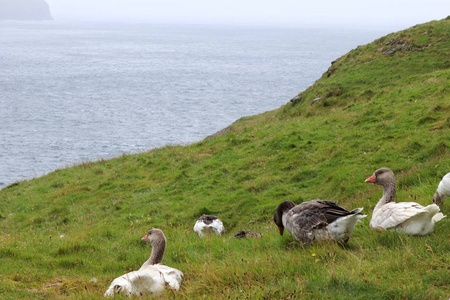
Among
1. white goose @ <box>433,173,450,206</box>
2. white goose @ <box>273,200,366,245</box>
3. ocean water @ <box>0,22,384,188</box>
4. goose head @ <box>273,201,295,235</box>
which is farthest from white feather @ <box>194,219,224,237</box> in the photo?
ocean water @ <box>0,22,384,188</box>

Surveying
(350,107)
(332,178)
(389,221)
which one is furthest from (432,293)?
(350,107)

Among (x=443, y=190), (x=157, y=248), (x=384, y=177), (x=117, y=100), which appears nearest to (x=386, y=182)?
(x=384, y=177)

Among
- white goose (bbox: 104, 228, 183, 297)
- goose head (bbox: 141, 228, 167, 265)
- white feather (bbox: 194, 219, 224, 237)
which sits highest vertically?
white goose (bbox: 104, 228, 183, 297)

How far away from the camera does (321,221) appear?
9555 mm

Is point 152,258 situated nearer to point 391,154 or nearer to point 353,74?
point 391,154

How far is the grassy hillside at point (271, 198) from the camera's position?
8.16 m

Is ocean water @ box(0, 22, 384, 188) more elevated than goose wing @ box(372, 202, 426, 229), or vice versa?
goose wing @ box(372, 202, 426, 229)

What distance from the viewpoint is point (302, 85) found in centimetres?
12450

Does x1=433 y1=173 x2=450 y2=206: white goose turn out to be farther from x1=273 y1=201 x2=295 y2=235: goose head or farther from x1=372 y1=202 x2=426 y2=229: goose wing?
x1=273 y1=201 x2=295 y2=235: goose head

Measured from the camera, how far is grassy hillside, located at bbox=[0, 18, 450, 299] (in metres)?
8.16

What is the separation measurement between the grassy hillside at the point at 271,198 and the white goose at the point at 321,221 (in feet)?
0.87

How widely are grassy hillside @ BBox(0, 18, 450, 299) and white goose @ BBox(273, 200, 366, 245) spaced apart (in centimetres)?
26

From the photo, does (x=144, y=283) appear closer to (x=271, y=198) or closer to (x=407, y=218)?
(x=407, y=218)

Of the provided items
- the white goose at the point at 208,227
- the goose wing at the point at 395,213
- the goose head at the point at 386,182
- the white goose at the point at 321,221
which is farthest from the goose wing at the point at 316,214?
the white goose at the point at 208,227
